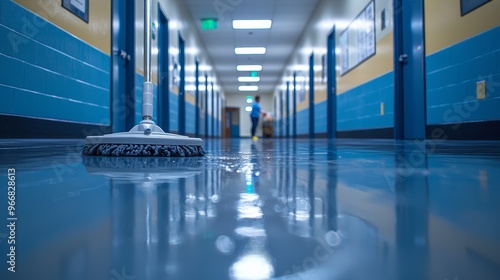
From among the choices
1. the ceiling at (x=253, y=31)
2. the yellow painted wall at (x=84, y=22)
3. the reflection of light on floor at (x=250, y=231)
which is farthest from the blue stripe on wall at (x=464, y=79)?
the ceiling at (x=253, y=31)

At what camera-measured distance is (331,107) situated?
23.8 ft

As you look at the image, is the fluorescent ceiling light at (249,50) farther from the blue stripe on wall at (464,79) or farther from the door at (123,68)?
the blue stripe on wall at (464,79)

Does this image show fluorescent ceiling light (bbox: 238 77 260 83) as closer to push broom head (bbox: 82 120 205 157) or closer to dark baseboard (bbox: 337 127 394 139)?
dark baseboard (bbox: 337 127 394 139)

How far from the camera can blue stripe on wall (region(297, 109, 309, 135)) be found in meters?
9.81

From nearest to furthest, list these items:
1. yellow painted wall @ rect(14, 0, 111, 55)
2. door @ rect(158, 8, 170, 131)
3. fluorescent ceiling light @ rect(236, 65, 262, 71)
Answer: yellow painted wall @ rect(14, 0, 111, 55) → door @ rect(158, 8, 170, 131) → fluorescent ceiling light @ rect(236, 65, 262, 71)

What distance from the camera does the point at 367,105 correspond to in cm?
506

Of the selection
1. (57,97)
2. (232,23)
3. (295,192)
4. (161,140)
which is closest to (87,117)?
(57,97)

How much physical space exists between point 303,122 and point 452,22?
7.44 metres

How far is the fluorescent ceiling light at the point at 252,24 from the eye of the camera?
845cm

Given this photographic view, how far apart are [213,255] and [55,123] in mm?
2851

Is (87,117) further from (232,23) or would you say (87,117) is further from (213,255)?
(232,23)

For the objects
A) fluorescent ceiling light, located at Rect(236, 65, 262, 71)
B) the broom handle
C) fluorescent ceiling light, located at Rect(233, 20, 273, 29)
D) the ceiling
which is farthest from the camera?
fluorescent ceiling light, located at Rect(236, 65, 262, 71)

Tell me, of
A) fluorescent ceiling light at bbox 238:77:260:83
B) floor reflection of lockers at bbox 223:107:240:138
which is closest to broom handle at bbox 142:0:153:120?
fluorescent ceiling light at bbox 238:77:260:83

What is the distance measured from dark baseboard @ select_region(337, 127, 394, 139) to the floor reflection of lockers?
16.1 meters
